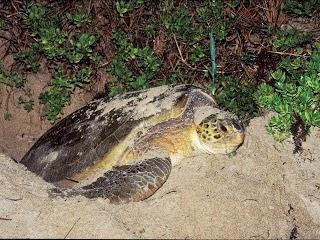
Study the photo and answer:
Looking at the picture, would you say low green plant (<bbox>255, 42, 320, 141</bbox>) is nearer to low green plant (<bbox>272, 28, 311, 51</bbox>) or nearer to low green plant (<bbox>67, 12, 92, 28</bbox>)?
low green plant (<bbox>272, 28, 311, 51</bbox>)

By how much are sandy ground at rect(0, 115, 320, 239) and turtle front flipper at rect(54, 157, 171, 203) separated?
5 cm

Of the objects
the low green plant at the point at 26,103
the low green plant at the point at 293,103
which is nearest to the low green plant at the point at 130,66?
the low green plant at the point at 26,103

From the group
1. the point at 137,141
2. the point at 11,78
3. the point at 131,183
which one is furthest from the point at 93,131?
the point at 11,78

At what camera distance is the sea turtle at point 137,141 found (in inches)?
83.5

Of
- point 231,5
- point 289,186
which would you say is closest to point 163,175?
point 289,186

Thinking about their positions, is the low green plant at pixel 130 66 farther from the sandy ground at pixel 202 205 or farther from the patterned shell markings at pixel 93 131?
the sandy ground at pixel 202 205

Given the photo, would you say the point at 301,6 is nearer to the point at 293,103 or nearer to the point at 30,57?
the point at 293,103

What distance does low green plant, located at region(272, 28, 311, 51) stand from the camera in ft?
10.1

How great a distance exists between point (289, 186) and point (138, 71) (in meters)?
1.93

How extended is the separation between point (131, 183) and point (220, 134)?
2.08ft

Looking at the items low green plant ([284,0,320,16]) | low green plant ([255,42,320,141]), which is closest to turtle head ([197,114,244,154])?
low green plant ([255,42,320,141])

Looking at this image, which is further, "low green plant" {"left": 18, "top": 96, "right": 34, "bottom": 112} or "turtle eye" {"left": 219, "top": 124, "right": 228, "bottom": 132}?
"low green plant" {"left": 18, "top": 96, "right": 34, "bottom": 112}

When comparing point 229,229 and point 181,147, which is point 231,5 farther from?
point 229,229

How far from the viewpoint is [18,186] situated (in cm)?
196
